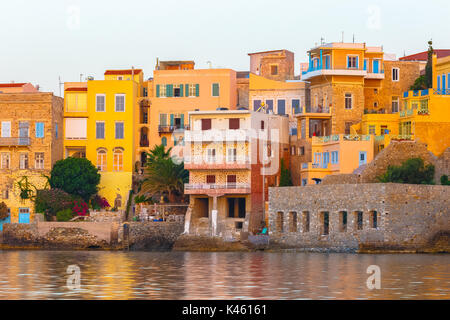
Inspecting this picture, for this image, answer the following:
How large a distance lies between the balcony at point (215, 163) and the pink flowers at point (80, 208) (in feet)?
27.5

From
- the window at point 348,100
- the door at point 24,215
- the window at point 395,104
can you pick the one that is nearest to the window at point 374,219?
the window at point 348,100

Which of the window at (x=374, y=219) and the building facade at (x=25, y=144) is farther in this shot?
the building facade at (x=25, y=144)

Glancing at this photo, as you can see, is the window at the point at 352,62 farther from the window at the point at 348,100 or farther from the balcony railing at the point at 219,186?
the balcony railing at the point at 219,186

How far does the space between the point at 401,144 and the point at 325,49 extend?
11255mm

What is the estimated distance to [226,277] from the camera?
144 feet

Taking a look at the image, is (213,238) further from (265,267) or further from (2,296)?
(2,296)

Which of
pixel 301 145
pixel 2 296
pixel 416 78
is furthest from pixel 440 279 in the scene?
pixel 416 78

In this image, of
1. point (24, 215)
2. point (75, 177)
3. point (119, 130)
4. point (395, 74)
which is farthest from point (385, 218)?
point (24, 215)

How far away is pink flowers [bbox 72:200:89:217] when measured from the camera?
76.8 meters

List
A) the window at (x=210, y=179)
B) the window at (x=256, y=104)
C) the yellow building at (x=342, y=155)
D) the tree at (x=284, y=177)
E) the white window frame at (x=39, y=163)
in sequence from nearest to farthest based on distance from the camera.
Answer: the yellow building at (x=342, y=155)
the window at (x=210, y=179)
the tree at (x=284, y=177)
the white window frame at (x=39, y=163)
the window at (x=256, y=104)

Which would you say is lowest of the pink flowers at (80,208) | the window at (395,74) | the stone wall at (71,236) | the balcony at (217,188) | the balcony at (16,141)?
the stone wall at (71,236)

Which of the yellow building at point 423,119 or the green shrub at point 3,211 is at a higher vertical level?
the yellow building at point 423,119

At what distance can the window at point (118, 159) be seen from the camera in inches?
3277

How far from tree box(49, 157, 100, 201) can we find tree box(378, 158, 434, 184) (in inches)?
906
